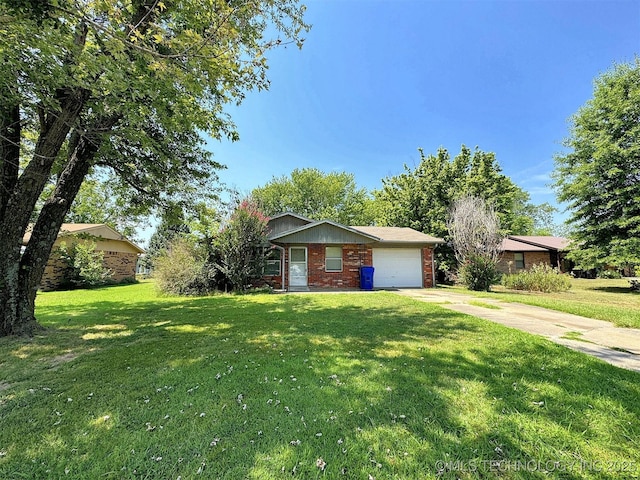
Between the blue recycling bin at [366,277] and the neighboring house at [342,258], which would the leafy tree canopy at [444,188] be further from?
the blue recycling bin at [366,277]

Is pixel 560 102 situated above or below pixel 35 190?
above

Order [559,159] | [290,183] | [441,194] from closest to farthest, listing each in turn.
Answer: [559,159] → [441,194] → [290,183]

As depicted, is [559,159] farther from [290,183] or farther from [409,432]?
[290,183]


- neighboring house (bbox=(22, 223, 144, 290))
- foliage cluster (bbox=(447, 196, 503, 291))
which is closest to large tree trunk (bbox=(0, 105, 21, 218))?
neighboring house (bbox=(22, 223, 144, 290))

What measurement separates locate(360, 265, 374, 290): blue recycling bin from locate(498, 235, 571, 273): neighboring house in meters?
15.2

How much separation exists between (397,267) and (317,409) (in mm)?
14087

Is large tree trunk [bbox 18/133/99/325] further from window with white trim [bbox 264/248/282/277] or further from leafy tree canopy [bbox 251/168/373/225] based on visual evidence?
leafy tree canopy [bbox 251/168/373/225]

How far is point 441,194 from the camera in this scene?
20344 mm

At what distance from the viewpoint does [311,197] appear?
34250 mm

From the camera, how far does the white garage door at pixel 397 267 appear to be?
15720 millimetres

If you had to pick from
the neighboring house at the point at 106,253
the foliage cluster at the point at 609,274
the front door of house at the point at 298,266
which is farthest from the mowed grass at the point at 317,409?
the foliage cluster at the point at 609,274

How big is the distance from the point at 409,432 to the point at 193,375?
252 centimetres

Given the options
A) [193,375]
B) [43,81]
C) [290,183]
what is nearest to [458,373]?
[193,375]

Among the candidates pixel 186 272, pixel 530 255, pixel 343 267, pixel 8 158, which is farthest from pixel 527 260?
pixel 8 158
